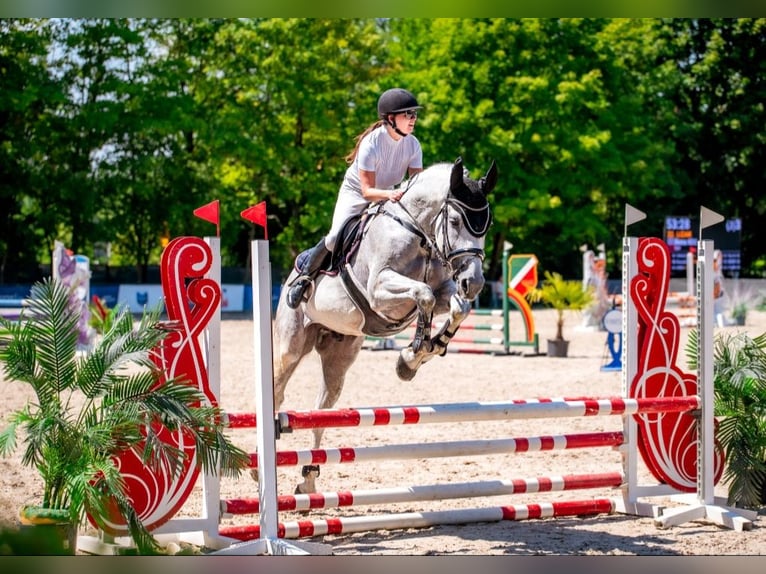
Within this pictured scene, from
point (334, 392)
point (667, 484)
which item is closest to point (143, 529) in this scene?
point (334, 392)

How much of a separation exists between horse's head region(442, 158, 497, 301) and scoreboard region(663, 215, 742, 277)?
16241 millimetres

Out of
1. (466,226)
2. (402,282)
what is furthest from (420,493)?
(466,226)

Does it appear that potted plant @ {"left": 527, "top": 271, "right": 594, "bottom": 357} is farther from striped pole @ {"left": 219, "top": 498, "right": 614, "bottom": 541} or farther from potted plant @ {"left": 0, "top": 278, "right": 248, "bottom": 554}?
potted plant @ {"left": 0, "top": 278, "right": 248, "bottom": 554}

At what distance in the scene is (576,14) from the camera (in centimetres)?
655

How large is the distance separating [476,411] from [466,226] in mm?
830

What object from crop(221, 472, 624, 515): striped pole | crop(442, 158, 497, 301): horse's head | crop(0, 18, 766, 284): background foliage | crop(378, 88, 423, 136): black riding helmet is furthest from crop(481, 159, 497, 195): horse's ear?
crop(0, 18, 766, 284): background foliage

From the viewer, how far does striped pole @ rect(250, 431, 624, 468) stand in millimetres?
4340

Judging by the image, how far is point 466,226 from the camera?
176 inches

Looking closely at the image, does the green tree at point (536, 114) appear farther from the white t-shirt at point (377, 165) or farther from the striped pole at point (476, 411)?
the striped pole at point (476, 411)

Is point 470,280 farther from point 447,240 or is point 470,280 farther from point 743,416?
point 743,416

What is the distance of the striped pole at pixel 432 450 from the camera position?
14.2 feet

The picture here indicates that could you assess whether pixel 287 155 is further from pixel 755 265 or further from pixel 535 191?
pixel 755 265

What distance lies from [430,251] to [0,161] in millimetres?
22664

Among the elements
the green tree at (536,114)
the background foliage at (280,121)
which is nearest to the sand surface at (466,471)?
the background foliage at (280,121)
